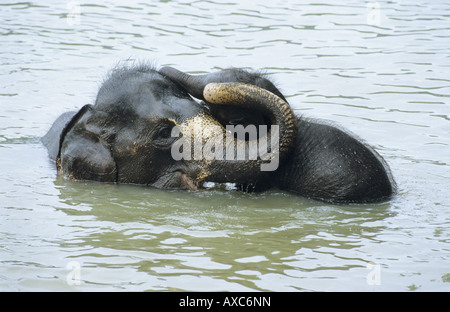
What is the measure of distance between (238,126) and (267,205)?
62 cm

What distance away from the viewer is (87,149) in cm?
739

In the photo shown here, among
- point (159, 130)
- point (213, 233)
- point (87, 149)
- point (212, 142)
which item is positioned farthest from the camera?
point (87, 149)

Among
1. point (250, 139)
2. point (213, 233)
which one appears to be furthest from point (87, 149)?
point (213, 233)

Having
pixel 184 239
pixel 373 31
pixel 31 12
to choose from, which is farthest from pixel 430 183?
pixel 31 12

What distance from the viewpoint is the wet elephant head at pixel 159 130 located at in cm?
665

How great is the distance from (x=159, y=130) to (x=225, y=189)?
0.70 metres

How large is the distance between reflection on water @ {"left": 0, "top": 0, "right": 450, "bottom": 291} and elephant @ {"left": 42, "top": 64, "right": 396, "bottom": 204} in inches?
5.4

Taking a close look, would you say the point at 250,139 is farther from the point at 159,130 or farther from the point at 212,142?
the point at 159,130

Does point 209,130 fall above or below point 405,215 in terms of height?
above

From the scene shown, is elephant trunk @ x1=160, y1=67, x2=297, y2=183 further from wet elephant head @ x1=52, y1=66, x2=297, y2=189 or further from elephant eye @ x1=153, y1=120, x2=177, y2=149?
elephant eye @ x1=153, y1=120, x2=177, y2=149


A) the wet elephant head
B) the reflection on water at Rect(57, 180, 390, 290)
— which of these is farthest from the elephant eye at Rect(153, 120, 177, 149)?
the reflection on water at Rect(57, 180, 390, 290)

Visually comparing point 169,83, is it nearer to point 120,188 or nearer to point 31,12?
point 120,188

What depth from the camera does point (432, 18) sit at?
13.7 meters

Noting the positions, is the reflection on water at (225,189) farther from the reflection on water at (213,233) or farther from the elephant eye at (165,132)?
the elephant eye at (165,132)
